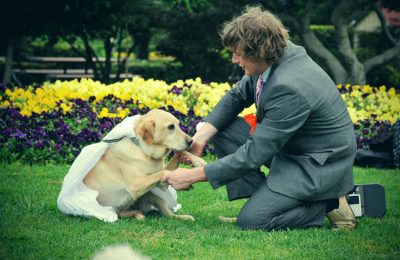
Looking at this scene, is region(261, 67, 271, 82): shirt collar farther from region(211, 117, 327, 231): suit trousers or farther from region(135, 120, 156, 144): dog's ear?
region(135, 120, 156, 144): dog's ear

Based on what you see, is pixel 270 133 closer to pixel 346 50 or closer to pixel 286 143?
pixel 286 143

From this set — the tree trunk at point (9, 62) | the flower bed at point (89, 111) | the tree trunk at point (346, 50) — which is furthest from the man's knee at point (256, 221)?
the tree trunk at point (9, 62)

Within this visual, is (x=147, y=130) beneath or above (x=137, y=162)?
above

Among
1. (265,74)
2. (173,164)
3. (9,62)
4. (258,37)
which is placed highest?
(258,37)

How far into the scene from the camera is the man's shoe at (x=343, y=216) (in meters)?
5.27

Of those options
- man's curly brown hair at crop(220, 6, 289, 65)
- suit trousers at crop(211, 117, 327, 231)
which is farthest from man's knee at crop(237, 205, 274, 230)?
man's curly brown hair at crop(220, 6, 289, 65)

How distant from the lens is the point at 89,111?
8719 millimetres

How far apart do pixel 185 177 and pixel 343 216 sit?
136 cm

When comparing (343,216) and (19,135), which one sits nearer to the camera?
(343,216)

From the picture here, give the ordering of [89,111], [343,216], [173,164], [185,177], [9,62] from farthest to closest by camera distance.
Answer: [9,62] → [89,111] → [173,164] → [343,216] → [185,177]

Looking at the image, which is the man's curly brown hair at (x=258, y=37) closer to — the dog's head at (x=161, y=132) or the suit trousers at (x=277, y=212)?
the dog's head at (x=161, y=132)

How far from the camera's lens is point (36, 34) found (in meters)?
15.4

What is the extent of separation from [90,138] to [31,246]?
11.3 feet

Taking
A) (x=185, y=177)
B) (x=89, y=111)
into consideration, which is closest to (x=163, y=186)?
(x=185, y=177)
